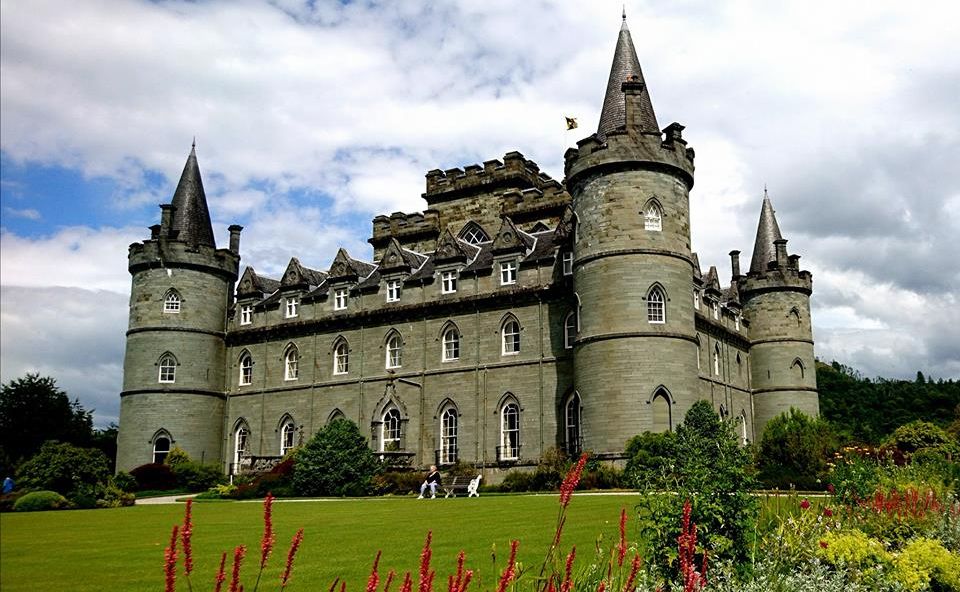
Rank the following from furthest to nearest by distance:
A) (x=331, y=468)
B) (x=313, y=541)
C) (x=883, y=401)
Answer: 1. (x=883, y=401)
2. (x=331, y=468)
3. (x=313, y=541)

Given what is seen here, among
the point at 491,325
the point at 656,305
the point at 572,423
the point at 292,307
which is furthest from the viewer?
the point at 292,307

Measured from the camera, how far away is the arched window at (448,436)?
3881 centimetres

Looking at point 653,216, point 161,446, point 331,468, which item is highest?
point 653,216

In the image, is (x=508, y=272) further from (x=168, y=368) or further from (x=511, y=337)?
(x=168, y=368)

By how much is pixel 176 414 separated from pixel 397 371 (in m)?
12.4

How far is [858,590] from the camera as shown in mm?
9359

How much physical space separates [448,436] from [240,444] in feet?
43.7

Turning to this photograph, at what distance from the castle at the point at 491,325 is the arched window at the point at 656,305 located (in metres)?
0.06

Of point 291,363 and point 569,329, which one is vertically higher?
point 569,329

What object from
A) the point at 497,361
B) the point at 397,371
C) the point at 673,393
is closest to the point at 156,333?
the point at 397,371

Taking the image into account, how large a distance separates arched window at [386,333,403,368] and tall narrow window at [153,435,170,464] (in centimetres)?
1249

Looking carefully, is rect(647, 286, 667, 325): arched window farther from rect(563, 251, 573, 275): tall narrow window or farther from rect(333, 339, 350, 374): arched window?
rect(333, 339, 350, 374): arched window

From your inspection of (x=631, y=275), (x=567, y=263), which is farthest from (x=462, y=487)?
(x=567, y=263)

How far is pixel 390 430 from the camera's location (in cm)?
4084
